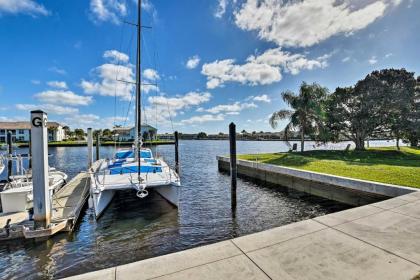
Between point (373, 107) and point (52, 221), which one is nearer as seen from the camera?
point (52, 221)

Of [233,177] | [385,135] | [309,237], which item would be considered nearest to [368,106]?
[385,135]

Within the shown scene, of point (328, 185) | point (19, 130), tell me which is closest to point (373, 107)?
point (328, 185)

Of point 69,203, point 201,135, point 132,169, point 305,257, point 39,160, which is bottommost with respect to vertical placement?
point 69,203

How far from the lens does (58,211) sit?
809 centimetres

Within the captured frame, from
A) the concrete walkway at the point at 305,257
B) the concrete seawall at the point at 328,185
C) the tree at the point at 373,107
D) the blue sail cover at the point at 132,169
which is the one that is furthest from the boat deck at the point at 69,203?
the tree at the point at 373,107

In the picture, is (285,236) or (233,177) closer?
(285,236)

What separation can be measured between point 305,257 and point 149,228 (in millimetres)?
5557

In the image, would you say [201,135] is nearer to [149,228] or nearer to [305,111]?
[305,111]

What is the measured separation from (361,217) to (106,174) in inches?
369

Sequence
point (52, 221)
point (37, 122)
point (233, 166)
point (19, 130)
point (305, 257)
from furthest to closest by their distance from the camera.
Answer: point (19, 130)
point (233, 166)
point (52, 221)
point (37, 122)
point (305, 257)

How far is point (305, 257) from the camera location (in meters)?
3.62

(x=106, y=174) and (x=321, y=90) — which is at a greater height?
(x=321, y=90)

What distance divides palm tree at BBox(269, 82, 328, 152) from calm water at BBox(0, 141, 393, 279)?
1312 centimetres

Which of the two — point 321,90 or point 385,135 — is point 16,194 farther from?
point 385,135
